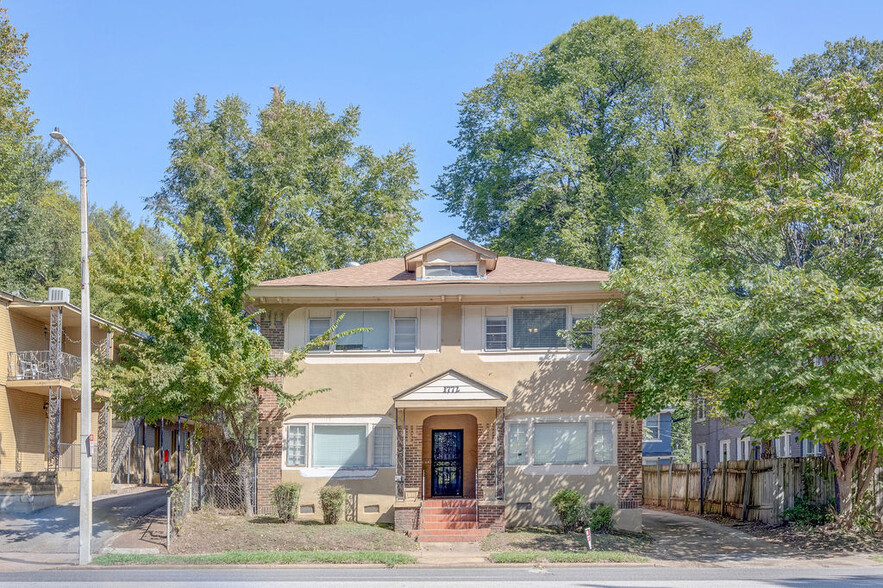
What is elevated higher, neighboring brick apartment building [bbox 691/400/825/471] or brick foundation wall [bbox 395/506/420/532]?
neighboring brick apartment building [bbox 691/400/825/471]

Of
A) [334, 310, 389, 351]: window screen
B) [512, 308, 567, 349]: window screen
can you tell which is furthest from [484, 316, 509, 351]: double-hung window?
[334, 310, 389, 351]: window screen

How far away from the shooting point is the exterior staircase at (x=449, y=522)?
886 inches

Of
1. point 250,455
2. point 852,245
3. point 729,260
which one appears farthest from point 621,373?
point 250,455

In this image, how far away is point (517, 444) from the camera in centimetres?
2448

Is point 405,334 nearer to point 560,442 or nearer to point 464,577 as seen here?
point 560,442

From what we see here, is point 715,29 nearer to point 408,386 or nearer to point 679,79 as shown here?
point 679,79

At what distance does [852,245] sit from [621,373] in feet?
20.1

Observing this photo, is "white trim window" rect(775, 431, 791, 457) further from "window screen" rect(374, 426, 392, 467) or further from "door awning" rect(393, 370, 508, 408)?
"window screen" rect(374, 426, 392, 467)

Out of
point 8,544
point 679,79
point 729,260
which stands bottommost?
point 8,544

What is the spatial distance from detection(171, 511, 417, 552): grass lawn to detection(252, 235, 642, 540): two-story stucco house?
1885 mm

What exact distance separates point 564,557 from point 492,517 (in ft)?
11.7

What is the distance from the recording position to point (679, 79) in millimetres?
37531

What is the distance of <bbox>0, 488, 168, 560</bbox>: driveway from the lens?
21.3 meters

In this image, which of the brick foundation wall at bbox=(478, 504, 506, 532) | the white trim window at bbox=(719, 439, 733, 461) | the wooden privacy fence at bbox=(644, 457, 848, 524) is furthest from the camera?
the white trim window at bbox=(719, 439, 733, 461)
